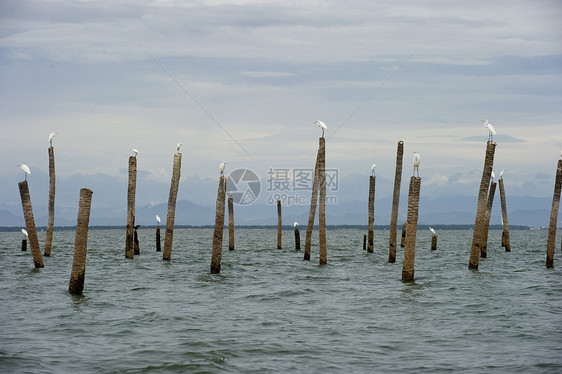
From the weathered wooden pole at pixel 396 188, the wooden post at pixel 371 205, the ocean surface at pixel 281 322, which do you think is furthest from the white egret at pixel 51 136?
the wooden post at pixel 371 205

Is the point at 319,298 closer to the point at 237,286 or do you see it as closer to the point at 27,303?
the point at 237,286

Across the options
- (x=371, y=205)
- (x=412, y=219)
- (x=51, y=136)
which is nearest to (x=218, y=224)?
(x=412, y=219)

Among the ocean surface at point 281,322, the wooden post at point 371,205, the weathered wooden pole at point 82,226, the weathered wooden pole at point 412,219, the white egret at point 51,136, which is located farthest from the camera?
the wooden post at point 371,205

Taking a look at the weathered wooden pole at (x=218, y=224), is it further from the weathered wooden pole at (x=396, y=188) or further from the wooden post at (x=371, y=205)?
the wooden post at (x=371, y=205)

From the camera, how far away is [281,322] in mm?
15289

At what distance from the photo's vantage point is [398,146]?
2658 centimetres

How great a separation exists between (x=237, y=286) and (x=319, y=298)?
3729 mm

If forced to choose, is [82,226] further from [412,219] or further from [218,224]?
[412,219]

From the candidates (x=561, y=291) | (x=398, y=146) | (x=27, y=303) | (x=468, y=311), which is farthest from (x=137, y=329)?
(x=398, y=146)

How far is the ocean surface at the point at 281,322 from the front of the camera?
11.8m

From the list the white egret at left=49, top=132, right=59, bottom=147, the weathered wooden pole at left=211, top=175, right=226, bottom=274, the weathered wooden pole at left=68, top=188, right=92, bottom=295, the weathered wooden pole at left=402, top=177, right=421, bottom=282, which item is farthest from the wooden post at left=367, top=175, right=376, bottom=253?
the weathered wooden pole at left=68, top=188, right=92, bottom=295

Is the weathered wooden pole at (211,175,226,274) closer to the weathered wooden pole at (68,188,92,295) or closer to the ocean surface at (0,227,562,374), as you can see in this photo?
the ocean surface at (0,227,562,374)

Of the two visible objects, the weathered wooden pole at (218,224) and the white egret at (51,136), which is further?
the white egret at (51,136)

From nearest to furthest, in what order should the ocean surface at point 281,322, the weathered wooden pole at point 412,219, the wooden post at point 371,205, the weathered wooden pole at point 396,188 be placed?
the ocean surface at point 281,322 < the weathered wooden pole at point 412,219 < the weathered wooden pole at point 396,188 < the wooden post at point 371,205
